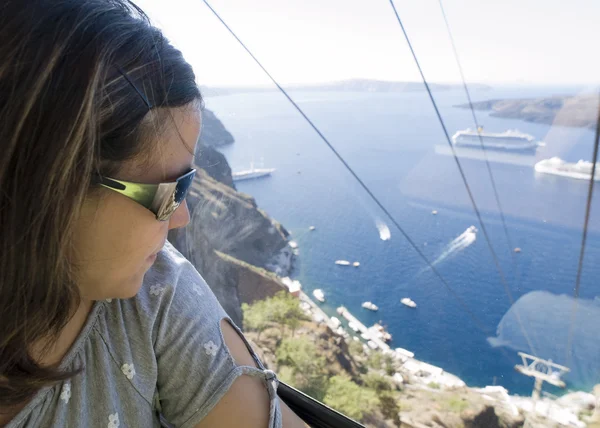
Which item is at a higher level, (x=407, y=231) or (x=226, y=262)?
(x=226, y=262)

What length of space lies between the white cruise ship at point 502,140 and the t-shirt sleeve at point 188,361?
71.9 inches

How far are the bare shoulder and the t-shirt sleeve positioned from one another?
0.03ft

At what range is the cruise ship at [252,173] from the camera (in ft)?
9.19

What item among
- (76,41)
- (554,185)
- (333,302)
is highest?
(76,41)

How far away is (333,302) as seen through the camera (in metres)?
2.70

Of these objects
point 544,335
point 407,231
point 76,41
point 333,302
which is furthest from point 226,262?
point 76,41

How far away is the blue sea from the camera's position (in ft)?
5.91

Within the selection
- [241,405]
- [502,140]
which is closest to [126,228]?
[241,405]

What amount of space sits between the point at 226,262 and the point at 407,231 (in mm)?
1235

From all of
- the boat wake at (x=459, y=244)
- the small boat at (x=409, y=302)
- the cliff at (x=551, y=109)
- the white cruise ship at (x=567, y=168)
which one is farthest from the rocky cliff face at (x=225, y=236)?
the white cruise ship at (x=567, y=168)

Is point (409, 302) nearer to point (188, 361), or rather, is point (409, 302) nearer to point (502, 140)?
point (502, 140)

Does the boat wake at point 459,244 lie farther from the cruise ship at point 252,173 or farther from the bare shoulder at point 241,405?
the bare shoulder at point 241,405

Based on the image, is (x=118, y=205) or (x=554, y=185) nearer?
(x=118, y=205)

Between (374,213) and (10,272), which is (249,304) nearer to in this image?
(374,213)
